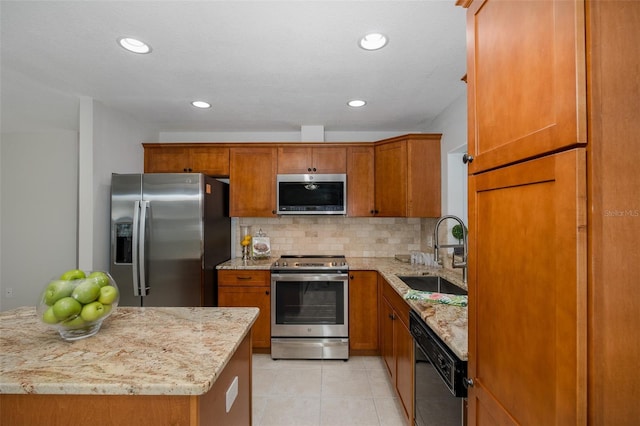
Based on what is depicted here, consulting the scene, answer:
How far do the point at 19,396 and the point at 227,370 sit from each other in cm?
61

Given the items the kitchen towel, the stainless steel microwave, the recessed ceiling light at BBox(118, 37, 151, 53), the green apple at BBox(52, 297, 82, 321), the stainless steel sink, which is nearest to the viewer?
the green apple at BBox(52, 297, 82, 321)

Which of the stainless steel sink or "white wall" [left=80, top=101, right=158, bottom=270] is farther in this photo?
"white wall" [left=80, top=101, right=158, bottom=270]

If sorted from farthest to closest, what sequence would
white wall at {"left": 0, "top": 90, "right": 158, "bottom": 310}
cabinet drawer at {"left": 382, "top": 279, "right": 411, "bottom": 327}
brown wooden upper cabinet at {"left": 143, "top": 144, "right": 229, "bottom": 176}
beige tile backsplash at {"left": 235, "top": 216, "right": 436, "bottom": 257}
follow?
white wall at {"left": 0, "top": 90, "right": 158, "bottom": 310} < beige tile backsplash at {"left": 235, "top": 216, "right": 436, "bottom": 257} < brown wooden upper cabinet at {"left": 143, "top": 144, "right": 229, "bottom": 176} < cabinet drawer at {"left": 382, "top": 279, "right": 411, "bottom": 327}

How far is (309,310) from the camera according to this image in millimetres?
2869

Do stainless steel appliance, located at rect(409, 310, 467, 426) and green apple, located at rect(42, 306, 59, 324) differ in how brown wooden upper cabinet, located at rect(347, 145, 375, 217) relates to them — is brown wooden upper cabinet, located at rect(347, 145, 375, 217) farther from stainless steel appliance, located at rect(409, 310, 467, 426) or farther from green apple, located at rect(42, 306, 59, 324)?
green apple, located at rect(42, 306, 59, 324)

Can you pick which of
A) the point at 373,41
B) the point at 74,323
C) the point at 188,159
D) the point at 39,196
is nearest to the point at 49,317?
the point at 74,323

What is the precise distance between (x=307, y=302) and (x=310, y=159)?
5.03ft

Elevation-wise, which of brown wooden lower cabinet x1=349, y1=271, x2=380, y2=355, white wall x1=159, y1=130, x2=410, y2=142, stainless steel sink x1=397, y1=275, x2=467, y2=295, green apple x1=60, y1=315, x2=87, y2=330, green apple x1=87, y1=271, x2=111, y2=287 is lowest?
brown wooden lower cabinet x1=349, y1=271, x2=380, y2=355

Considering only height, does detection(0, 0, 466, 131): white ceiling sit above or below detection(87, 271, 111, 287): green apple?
above

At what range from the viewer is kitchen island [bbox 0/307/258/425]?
0.83 m

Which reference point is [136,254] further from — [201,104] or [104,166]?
[201,104]

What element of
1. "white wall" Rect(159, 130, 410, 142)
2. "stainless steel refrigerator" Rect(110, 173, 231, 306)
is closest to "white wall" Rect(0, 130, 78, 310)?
"white wall" Rect(159, 130, 410, 142)

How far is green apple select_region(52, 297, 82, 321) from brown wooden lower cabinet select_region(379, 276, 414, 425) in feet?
5.31

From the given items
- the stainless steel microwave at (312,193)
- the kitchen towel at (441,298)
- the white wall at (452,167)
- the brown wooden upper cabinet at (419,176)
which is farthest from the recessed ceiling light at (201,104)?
the kitchen towel at (441,298)
